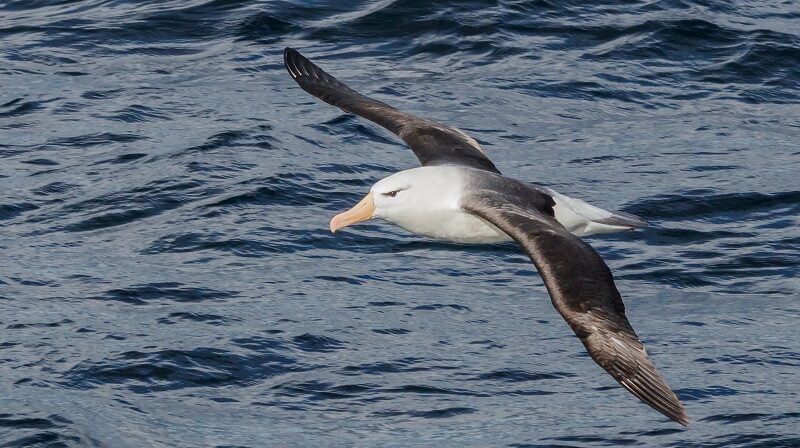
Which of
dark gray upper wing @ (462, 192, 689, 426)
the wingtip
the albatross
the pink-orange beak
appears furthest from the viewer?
the wingtip

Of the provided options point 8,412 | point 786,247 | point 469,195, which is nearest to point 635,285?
point 786,247

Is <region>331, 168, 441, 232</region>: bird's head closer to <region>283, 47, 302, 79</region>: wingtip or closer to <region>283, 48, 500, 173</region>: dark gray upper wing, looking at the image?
<region>283, 48, 500, 173</region>: dark gray upper wing

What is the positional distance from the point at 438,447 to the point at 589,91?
6.94 meters

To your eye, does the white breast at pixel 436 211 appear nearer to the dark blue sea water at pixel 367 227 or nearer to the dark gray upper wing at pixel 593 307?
→ the dark gray upper wing at pixel 593 307

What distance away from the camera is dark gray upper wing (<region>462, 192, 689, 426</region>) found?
30.0 ft

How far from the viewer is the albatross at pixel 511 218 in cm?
944

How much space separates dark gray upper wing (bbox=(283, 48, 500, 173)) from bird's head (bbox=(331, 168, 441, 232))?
3.18 feet

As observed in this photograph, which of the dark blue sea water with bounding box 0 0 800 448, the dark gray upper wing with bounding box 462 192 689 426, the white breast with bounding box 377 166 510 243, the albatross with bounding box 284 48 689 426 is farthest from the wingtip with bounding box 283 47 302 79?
the dark gray upper wing with bounding box 462 192 689 426

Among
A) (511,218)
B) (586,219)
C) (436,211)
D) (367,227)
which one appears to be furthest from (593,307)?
(367,227)

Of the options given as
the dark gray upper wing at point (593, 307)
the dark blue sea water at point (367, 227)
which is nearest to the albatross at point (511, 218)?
the dark gray upper wing at point (593, 307)

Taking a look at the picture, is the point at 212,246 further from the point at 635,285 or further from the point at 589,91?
the point at 589,91

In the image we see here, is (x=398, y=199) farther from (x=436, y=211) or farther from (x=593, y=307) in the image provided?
(x=593, y=307)

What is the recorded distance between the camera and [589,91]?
17.4 m

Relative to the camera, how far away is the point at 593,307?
959 centimetres
